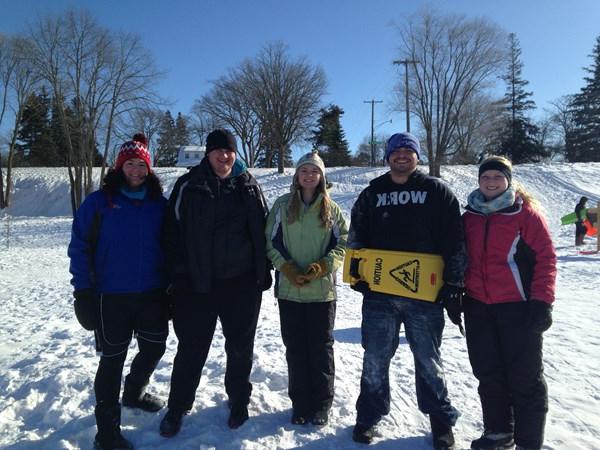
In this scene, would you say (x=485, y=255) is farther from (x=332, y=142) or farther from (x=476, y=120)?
(x=332, y=142)

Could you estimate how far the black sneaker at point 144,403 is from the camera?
10.5 feet

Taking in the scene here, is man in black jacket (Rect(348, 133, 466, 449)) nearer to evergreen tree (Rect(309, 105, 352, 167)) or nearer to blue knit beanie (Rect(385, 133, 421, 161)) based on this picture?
blue knit beanie (Rect(385, 133, 421, 161))

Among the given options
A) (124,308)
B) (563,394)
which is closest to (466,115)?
(563,394)

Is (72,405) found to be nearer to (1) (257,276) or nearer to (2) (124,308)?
(2) (124,308)

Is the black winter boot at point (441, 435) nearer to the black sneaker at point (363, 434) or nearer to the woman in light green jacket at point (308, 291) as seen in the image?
the black sneaker at point (363, 434)

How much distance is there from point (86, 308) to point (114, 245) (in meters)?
0.46

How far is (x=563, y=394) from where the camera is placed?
364 cm

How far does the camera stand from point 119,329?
2.81m

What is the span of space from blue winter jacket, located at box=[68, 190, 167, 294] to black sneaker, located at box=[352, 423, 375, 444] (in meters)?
1.86

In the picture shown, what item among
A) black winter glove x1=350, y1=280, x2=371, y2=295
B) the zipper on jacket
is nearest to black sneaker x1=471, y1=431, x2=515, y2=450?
the zipper on jacket

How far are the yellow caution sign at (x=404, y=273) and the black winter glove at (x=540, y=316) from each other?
0.60m

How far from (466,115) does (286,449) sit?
3065 cm

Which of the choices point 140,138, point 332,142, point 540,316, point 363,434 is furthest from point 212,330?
point 332,142

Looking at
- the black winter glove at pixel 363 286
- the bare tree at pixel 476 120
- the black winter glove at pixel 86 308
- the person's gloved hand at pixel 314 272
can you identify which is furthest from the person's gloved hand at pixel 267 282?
the bare tree at pixel 476 120
